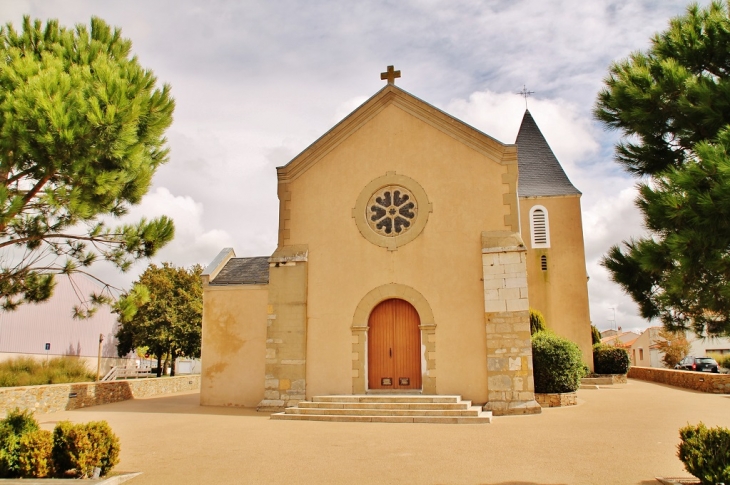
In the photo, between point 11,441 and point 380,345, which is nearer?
point 11,441

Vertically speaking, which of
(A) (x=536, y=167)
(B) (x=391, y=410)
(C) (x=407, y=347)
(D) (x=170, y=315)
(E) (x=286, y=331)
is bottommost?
(B) (x=391, y=410)

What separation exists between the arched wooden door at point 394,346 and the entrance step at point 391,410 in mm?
1068

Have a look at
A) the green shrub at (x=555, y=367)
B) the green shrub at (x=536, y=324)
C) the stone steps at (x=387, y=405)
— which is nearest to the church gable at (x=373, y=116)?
the green shrub at (x=555, y=367)

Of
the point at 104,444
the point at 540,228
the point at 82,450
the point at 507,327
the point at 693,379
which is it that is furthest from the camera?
the point at 540,228

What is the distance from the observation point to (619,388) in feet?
68.6

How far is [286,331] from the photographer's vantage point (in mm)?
15469

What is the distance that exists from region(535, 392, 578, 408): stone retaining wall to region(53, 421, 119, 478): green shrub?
10844 millimetres

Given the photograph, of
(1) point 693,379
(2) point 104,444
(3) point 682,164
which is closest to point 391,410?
(2) point 104,444

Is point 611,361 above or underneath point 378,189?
underneath

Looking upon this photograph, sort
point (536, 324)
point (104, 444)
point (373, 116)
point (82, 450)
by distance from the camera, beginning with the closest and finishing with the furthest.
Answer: point (82, 450) → point (104, 444) → point (373, 116) → point (536, 324)

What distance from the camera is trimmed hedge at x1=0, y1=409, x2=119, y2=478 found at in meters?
7.15

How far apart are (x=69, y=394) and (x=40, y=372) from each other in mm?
2491

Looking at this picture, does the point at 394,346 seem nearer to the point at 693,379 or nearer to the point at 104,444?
the point at 104,444

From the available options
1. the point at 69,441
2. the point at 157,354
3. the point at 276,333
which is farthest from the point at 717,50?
the point at 157,354
